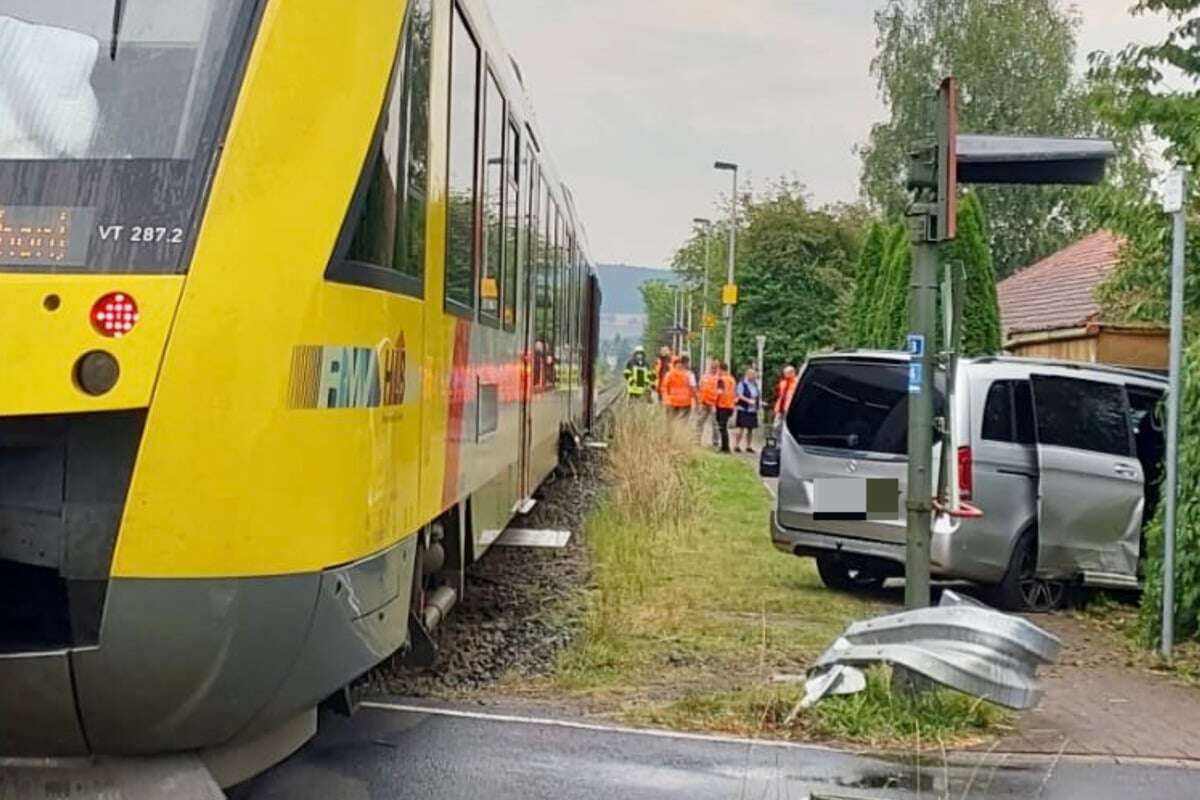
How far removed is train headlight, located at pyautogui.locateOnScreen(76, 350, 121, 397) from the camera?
4.08 meters

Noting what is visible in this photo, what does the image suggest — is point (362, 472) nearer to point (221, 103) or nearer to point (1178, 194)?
point (221, 103)

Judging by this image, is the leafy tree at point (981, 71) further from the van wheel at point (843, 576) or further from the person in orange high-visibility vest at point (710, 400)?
the van wheel at point (843, 576)

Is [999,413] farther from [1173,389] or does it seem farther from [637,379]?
[637,379]

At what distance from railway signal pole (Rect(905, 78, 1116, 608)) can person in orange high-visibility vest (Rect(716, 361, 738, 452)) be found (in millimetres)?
20703

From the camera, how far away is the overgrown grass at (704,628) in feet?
23.9

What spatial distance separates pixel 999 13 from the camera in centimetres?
5006

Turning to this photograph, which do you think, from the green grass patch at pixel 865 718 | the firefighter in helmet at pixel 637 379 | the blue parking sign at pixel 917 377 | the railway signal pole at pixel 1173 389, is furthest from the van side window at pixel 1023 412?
the firefighter in helmet at pixel 637 379

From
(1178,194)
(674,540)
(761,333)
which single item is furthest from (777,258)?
(1178,194)

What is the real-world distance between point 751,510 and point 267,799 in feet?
41.1

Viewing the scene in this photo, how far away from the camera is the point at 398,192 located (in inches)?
200

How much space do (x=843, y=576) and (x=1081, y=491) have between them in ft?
6.67

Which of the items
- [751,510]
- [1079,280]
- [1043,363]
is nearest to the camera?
[1043,363]

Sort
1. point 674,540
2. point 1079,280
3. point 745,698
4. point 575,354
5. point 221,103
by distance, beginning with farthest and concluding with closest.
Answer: point 1079,280 < point 575,354 < point 674,540 < point 745,698 < point 221,103

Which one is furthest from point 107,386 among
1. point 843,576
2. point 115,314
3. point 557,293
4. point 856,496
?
point 557,293
